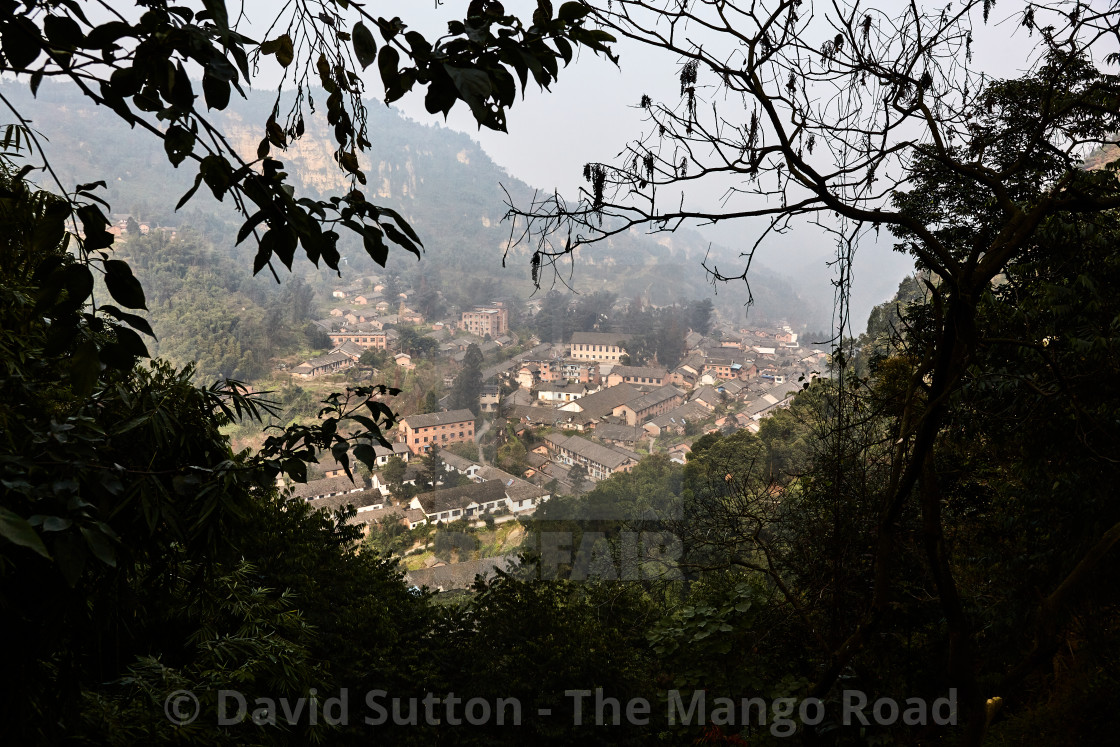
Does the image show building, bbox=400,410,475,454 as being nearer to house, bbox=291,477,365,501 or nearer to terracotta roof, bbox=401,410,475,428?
terracotta roof, bbox=401,410,475,428

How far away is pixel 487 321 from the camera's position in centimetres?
1507

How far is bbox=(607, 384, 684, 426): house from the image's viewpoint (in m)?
12.2

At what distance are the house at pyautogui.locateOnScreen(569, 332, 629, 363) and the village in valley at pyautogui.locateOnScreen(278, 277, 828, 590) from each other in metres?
0.03

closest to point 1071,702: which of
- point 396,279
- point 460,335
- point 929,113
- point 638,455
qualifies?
point 929,113

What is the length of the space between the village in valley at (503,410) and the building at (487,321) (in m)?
0.03

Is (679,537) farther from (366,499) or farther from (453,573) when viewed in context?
(366,499)

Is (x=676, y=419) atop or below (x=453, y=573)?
atop

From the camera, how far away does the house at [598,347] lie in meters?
13.9

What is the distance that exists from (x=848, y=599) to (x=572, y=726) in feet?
5.55

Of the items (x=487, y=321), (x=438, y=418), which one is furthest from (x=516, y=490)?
(x=487, y=321)

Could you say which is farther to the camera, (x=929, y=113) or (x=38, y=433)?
(x=929, y=113)

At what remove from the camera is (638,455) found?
10.9 meters

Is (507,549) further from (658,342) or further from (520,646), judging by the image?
(658,342)

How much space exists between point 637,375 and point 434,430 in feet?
15.2
